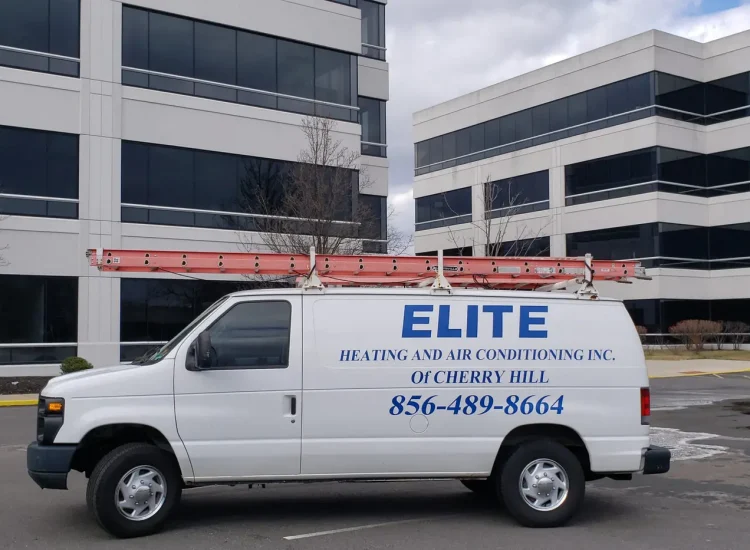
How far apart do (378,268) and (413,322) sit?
888 mm

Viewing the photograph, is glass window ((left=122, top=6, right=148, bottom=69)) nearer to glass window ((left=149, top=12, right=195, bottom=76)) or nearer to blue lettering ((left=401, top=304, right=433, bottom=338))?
glass window ((left=149, top=12, right=195, bottom=76))

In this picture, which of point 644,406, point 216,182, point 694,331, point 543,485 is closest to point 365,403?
point 543,485

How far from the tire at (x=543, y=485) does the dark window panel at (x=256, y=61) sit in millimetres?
20816

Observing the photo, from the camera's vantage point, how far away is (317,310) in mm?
8000

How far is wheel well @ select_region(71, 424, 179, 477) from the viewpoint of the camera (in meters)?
7.61

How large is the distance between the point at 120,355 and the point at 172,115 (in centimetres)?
693

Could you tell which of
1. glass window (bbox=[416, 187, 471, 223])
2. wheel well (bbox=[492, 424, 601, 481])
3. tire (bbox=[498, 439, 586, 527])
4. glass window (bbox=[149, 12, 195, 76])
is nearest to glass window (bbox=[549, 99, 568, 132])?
glass window (bbox=[416, 187, 471, 223])

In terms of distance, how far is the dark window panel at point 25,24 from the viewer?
23281mm

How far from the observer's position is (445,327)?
8.09 m

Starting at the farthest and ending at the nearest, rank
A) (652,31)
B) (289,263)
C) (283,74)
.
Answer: (652,31) < (283,74) < (289,263)

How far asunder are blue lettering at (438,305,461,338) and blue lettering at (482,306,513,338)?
1.09 ft

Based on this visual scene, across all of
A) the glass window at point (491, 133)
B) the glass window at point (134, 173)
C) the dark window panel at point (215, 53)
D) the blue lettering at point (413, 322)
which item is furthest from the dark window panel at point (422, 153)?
the blue lettering at point (413, 322)

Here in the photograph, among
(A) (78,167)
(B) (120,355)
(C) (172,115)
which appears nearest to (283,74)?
(C) (172,115)

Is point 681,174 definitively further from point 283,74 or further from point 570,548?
point 570,548
